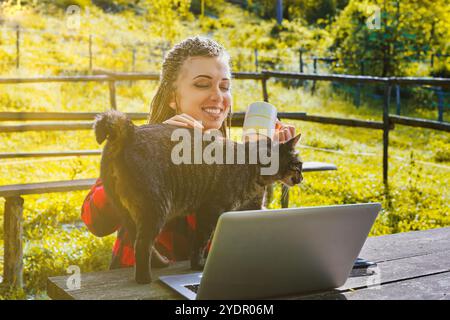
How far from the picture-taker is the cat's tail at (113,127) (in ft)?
5.43

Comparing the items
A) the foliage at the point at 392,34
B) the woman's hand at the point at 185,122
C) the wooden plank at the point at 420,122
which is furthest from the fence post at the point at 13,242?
the foliage at the point at 392,34

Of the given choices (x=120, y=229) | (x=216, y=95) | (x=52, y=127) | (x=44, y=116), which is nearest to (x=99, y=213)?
(x=120, y=229)

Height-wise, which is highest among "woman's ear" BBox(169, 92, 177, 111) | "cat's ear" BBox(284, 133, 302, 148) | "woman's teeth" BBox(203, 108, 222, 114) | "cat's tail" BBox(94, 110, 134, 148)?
"woman's ear" BBox(169, 92, 177, 111)

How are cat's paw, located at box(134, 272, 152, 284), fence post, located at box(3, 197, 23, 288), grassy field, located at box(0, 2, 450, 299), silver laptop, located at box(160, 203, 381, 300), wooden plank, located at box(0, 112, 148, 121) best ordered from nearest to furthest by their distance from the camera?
1. silver laptop, located at box(160, 203, 381, 300)
2. cat's paw, located at box(134, 272, 152, 284)
3. fence post, located at box(3, 197, 23, 288)
4. grassy field, located at box(0, 2, 450, 299)
5. wooden plank, located at box(0, 112, 148, 121)

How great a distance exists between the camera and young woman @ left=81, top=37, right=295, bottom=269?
6.64ft

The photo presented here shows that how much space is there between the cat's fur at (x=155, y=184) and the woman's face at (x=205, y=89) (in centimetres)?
23

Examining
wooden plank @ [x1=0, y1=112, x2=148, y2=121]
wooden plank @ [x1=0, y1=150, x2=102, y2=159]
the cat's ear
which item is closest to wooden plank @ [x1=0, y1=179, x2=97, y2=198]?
wooden plank @ [x1=0, y1=112, x2=148, y2=121]

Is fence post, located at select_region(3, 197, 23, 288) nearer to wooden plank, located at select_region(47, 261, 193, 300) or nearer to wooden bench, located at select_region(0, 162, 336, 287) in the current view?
wooden bench, located at select_region(0, 162, 336, 287)

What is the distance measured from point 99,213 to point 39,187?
5.70 feet

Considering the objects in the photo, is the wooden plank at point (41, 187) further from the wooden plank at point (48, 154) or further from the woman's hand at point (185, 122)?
the wooden plank at point (48, 154)

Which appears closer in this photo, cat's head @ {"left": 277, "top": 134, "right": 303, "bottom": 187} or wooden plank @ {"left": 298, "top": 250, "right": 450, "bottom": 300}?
wooden plank @ {"left": 298, "top": 250, "right": 450, "bottom": 300}

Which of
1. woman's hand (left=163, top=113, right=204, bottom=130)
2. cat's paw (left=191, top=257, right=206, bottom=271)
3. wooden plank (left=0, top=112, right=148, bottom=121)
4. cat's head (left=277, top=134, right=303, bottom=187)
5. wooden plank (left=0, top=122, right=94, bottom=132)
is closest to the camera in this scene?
cat's paw (left=191, top=257, right=206, bottom=271)

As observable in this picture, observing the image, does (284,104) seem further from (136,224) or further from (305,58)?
(136,224)

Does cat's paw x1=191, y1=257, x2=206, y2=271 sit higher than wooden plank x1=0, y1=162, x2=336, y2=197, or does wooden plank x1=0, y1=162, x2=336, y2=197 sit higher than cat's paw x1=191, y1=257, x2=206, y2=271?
cat's paw x1=191, y1=257, x2=206, y2=271
